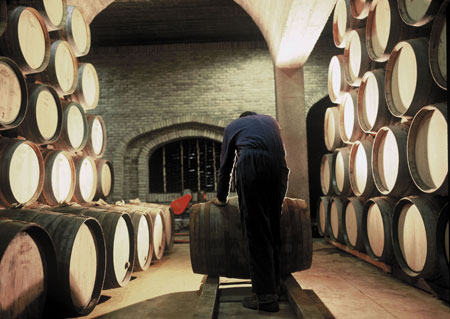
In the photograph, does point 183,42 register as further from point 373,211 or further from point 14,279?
point 14,279

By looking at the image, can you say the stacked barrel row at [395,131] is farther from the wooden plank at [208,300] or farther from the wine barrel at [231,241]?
the wooden plank at [208,300]

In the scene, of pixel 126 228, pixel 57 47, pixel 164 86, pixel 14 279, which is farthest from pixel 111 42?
pixel 14 279

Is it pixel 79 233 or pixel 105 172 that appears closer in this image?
pixel 79 233

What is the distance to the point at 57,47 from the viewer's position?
4250 millimetres

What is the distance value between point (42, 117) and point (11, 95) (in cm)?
64

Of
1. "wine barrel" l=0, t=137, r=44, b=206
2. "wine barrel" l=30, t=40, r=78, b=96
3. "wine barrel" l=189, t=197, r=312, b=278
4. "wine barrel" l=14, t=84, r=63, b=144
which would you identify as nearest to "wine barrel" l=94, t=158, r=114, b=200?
"wine barrel" l=30, t=40, r=78, b=96

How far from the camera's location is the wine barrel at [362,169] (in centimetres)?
471

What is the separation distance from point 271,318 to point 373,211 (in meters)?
2.32

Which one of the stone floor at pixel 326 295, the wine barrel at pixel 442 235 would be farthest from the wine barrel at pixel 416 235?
the stone floor at pixel 326 295

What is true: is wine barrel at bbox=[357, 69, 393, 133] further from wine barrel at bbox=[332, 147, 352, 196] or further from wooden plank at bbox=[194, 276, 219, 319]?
wooden plank at bbox=[194, 276, 219, 319]

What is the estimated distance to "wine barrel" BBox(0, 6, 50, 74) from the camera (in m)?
3.30

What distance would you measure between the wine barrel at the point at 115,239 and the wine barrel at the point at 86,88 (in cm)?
175

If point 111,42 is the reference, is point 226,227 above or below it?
below

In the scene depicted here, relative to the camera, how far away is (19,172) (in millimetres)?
3293
